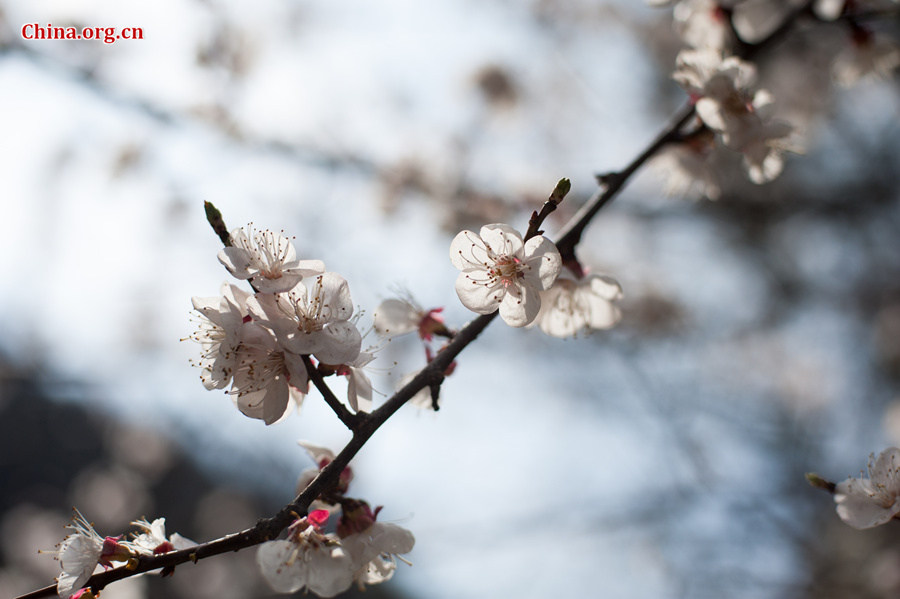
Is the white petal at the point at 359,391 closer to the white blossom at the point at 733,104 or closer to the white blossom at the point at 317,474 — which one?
the white blossom at the point at 317,474

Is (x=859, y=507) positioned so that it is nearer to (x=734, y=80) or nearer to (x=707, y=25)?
(x=734, y=80)

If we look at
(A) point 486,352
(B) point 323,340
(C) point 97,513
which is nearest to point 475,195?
(A) point 486,352

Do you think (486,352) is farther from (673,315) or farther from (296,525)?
(296,525)

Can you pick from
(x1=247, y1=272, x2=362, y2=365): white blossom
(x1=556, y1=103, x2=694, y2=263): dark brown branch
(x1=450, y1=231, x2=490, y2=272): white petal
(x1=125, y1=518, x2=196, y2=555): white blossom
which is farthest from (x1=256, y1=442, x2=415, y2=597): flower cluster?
(x1=556, y1=103, x2=694, y2=263): dark brown branch

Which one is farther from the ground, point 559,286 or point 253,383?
point 559,286

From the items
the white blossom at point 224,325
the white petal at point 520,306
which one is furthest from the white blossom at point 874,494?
the white blossom at point 224,325
